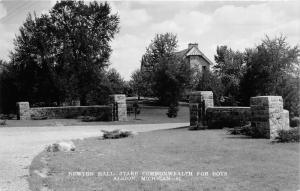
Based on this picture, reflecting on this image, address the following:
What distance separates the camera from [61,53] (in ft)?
115

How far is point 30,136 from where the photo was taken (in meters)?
16.1


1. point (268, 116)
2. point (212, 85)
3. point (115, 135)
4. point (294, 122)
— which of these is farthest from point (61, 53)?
point (268, 116)

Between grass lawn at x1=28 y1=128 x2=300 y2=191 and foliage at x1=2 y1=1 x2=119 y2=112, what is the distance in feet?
73.4

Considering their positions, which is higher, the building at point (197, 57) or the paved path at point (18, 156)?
the building at point (197, 57)

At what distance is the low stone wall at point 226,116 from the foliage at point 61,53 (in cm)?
1883

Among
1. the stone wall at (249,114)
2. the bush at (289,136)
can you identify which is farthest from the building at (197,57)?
the bush at (289,136)

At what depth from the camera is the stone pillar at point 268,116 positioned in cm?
1230

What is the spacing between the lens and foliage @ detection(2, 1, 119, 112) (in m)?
33.7

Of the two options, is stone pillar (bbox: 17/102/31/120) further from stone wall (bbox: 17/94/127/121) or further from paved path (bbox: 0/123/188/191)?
paved path (bbox: 0/123/188/191)

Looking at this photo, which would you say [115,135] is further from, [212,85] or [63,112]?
[212,85]

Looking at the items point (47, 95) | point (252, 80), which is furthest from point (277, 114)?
point (47, 95)

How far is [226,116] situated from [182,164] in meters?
7.86

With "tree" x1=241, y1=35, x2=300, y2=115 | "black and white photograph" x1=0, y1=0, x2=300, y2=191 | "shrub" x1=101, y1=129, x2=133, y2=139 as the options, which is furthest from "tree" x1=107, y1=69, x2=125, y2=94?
"shrub" x1=101, y1=129, x2=133, y2=139

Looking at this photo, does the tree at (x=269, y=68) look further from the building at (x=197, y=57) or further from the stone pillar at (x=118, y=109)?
the building at (x=197, y=57)
